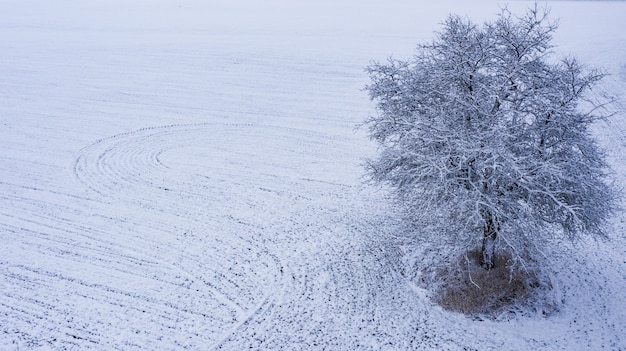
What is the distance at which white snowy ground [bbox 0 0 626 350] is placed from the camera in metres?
15.4

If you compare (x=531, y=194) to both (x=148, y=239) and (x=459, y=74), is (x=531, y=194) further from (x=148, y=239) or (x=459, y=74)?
(x=148, y=239)

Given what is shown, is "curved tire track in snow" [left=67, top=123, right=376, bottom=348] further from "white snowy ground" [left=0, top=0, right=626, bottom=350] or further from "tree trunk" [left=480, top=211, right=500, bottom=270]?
"tree trunk" [left=480, top=211, right=500, bottom=270]

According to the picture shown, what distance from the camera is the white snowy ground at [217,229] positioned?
50.4 feet

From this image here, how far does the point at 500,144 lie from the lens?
1396 cm

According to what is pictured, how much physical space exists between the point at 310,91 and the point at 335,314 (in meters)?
29.9

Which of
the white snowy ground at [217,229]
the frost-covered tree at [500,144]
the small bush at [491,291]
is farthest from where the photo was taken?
the small bush at [491,291]

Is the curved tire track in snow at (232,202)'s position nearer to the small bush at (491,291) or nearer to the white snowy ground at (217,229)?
the white snowy ground at (217,229)

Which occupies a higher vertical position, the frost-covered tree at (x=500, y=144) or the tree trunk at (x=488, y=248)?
the frost-covered tree at (x=500, y=144)

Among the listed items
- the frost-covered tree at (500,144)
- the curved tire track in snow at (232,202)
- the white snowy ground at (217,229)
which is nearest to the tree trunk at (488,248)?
the frost-covered tree at (500,144)

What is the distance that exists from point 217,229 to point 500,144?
12218 mm

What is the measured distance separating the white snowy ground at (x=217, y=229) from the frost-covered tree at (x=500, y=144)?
3.55m

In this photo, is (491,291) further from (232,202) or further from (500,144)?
(232,202)

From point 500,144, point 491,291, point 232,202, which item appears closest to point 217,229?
point 232,202

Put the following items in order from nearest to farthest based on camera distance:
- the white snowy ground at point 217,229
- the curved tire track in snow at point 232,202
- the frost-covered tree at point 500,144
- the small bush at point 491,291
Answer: the frost-covered tree at point 500,144 < the white snowy ground at point 217,229 < the small bush at point 491,291 < the curved tire track in snow at point 232,202
